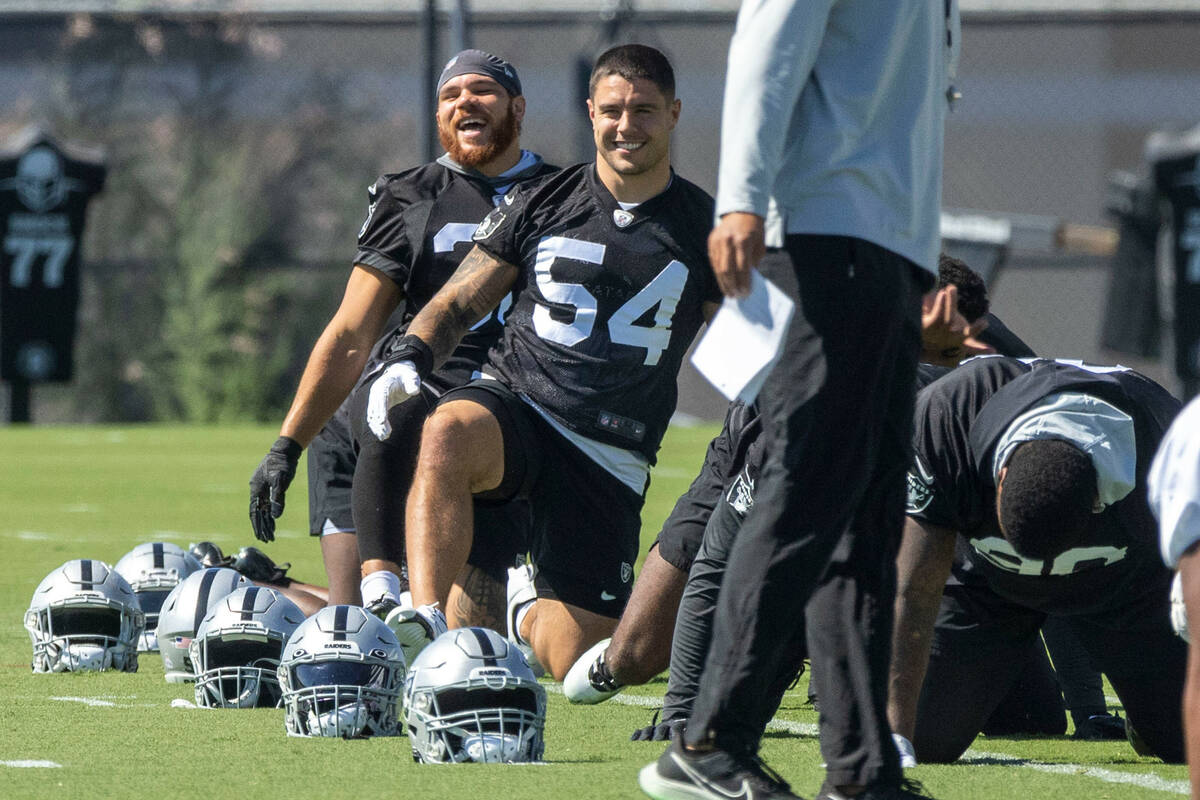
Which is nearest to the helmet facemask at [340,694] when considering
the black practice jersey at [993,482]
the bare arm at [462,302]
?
the bare arm at [462,302]

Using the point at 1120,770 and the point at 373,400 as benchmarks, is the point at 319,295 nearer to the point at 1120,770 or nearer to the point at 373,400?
the point at 373,400

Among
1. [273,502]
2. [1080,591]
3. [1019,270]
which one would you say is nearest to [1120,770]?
[1080,591]

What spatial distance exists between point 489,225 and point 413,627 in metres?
1.15

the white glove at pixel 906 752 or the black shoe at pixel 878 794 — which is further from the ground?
the black shoe at pixel 878 794

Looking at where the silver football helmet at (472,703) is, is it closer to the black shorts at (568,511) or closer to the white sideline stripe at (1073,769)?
the white sideline stripe at (1073,769)

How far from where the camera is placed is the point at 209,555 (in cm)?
567

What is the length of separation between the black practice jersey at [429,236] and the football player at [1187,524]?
10.1 ft

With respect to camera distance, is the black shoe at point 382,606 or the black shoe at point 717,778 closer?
the black shoe at point 717,778

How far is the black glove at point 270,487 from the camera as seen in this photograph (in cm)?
492

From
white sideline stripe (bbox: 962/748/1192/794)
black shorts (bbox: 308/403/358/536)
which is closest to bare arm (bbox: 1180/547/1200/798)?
white sideline stripe (bbox: 962/748/1192/794)

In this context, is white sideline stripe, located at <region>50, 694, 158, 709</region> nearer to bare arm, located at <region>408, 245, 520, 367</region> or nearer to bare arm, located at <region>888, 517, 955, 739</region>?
bare arm, located at <region>408, 245, 520, 367</region>

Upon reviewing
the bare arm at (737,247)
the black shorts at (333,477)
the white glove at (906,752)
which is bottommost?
the white glove at (906,752)

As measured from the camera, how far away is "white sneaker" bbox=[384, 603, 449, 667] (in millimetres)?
4281

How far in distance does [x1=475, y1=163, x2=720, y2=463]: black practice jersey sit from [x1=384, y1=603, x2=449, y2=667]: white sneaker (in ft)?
2.58
